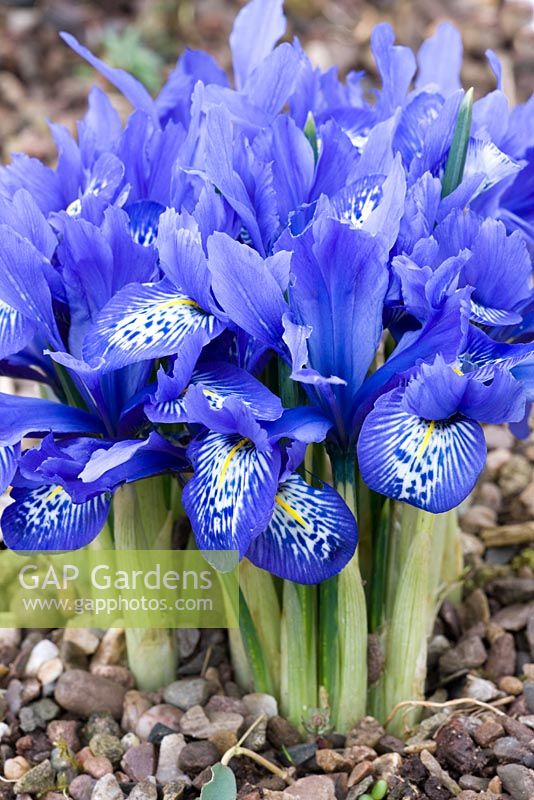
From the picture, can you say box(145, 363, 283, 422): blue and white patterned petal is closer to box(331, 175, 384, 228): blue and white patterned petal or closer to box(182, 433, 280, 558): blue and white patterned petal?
box(182, 433, 280, 558): blue and white patterned petal

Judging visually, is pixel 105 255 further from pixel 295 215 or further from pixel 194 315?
pixel 295 215

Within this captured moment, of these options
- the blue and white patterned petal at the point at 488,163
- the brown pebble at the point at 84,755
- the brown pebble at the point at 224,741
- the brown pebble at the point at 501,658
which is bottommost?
the brown pebble at the point at 84,755

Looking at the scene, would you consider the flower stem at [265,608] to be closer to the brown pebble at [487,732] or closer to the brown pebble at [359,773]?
the brown pebble at [359,773]

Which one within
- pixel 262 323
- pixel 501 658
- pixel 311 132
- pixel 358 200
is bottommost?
pixel 501 658

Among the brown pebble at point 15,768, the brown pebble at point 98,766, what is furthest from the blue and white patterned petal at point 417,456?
the brown pebble at point 15,768

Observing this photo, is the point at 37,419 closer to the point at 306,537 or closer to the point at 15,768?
the point at 306,537

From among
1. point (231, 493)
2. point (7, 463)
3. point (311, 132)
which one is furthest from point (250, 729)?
point (311, 132)
